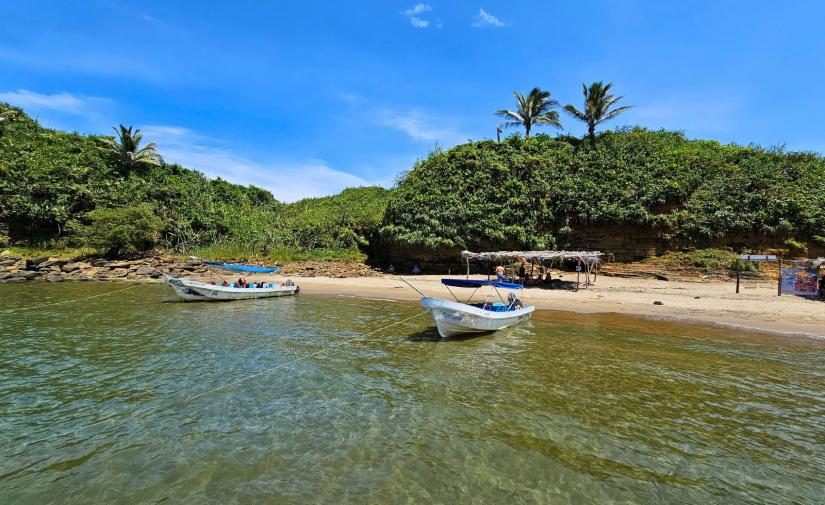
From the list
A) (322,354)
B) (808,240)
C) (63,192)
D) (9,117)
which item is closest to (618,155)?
(808,240)

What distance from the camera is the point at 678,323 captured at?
1711cm

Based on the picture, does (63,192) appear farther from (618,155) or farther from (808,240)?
(808,240)

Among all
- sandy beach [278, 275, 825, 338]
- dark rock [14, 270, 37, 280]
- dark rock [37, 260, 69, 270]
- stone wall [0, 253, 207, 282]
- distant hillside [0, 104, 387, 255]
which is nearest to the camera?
sandy beach [278, 275, 825, 338]

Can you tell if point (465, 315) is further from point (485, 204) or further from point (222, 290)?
point (485, 204)

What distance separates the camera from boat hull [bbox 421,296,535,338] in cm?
1397

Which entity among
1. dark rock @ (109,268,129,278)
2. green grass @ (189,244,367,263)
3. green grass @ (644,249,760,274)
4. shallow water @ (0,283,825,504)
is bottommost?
shallow water @ (0,283,825,504)

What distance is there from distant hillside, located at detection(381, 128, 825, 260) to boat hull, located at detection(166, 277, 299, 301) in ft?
45.3

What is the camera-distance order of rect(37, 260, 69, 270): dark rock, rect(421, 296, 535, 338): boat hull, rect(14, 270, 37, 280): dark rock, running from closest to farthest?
rect(421, 296, 535, 338): boat hull, rect(14, 270, 37, 280): dark rock, rect(37, 260, 69, 270): dark rock

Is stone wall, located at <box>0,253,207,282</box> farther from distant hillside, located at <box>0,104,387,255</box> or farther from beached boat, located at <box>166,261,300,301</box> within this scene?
beached boat, located at <box>166,261,300,301</box>

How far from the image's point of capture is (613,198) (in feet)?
108

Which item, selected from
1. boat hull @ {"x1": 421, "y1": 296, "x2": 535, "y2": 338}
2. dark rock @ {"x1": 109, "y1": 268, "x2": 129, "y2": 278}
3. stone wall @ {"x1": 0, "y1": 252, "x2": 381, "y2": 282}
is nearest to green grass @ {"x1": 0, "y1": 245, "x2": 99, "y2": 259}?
stone wall @ {"x1": 0, "y1": 252, "x2": 381, "y2": 282}

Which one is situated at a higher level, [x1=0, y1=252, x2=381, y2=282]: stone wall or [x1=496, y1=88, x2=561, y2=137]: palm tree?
[x1=496, y1=88, x2=561, y2=137]: palm tree

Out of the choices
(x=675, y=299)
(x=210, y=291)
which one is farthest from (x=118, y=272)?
(x=675, y=299)

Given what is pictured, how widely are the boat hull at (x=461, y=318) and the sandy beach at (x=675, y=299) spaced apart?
20.9ft
